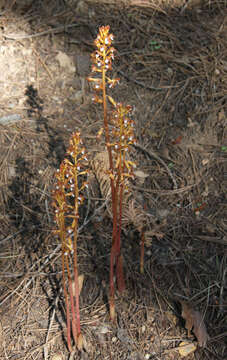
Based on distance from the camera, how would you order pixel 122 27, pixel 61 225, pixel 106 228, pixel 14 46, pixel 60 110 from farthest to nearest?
pixel 122 27, pixel 14 46, pixel 60 110, pixel 106 228, pixel 61 225

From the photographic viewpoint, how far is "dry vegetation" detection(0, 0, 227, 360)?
2.38 meters

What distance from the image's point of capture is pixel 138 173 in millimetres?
3123

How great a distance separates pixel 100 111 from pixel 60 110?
36 centimetres

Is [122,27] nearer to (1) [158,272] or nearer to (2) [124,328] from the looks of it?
(1) [158,272]

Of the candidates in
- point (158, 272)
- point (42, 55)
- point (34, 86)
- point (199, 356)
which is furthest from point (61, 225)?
point (42, 55)

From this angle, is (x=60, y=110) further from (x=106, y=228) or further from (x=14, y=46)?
(x=106, y=228)

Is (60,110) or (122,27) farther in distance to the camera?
Result: (122,27)

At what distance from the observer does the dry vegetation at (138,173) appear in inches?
93.7

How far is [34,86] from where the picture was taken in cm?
346

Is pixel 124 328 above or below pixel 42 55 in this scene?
below

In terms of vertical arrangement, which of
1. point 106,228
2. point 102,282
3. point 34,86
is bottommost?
point 102,282

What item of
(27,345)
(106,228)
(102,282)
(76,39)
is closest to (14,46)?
(76,39)

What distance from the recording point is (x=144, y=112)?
3.46 meters

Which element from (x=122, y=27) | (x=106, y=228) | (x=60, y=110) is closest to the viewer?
(x=106, y=228)
